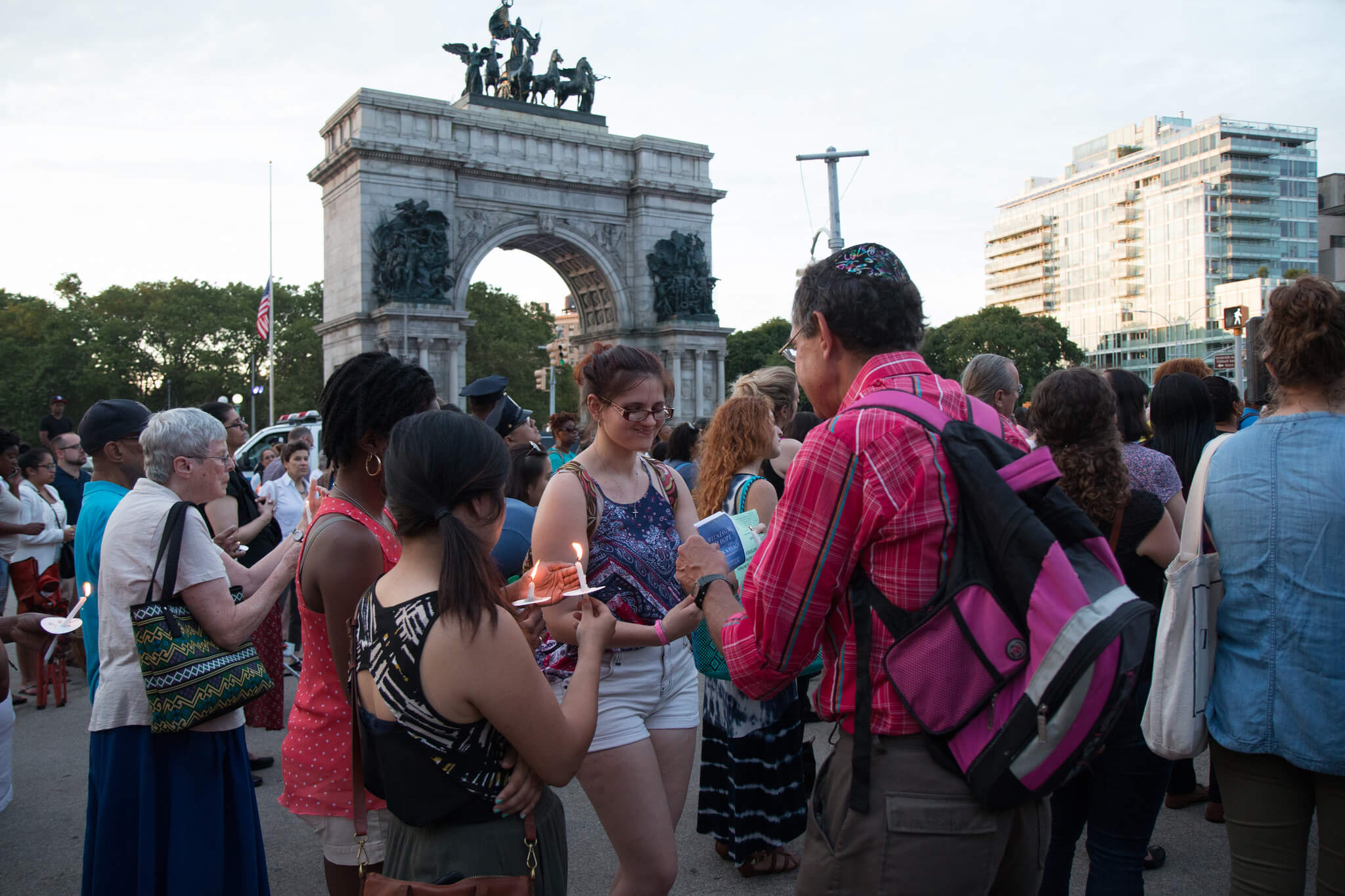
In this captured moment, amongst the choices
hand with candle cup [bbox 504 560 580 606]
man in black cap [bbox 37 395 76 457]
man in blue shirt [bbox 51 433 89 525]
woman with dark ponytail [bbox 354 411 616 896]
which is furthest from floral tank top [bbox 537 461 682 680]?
man in black cap [bbox 37 395 76 457]

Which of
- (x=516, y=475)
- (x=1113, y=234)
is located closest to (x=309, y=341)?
(x=516, y=475)

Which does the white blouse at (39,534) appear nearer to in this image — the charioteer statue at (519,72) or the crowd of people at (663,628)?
the crowd of people at (663,628)

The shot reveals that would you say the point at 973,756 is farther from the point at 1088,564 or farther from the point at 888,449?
the point at 888,449

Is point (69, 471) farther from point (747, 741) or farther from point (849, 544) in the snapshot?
point (849, 544)

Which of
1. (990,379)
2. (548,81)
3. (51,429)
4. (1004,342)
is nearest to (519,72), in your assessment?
(548,81)

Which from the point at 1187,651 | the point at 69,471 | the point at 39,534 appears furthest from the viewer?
the point at 69,471

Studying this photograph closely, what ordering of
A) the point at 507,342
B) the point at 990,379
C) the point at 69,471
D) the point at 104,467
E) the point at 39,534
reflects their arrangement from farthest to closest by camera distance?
the point at 507,342 → the point at 69,471 → the point at 39,534 → the point at 990,379 → the point at 104,467

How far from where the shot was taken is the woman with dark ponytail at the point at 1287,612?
2.31m

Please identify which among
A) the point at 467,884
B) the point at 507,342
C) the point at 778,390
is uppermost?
the point at 507,342

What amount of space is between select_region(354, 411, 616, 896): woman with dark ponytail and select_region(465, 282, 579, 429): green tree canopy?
1903 inches

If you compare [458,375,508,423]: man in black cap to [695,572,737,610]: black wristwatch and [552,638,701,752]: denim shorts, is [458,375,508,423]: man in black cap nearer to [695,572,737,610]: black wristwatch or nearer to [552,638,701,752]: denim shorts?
[552,638,701,752]: denim shorts

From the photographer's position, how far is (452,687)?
6.15ft

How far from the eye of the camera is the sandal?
13.6 feet

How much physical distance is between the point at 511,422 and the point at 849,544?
4.25 metres
